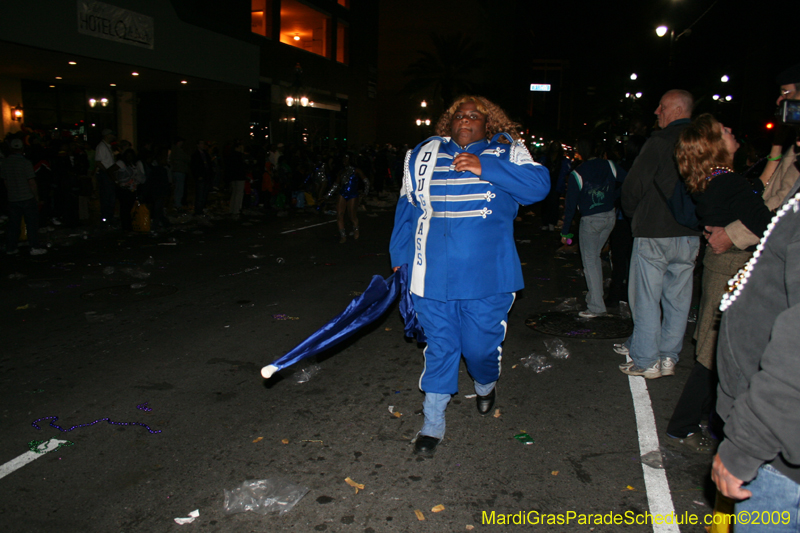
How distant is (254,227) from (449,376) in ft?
36.7

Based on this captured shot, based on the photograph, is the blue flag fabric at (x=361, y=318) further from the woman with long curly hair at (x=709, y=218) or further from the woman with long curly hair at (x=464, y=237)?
the woman with long curly hair at (x=709, y=218)

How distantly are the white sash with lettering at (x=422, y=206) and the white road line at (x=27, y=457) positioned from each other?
250cm

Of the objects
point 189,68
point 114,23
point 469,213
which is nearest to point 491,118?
point 469,213

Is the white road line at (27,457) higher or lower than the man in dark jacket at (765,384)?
lower

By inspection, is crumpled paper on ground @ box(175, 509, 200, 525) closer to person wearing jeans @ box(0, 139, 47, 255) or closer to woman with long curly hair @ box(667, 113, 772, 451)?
woman with long curly hair @ box(667, 113, 772, 451)

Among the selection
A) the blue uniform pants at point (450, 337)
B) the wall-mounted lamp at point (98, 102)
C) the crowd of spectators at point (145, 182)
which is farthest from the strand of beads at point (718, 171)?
the wall-mounted lamp at point (98, 102)

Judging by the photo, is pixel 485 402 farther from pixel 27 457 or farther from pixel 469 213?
pixel 27 457

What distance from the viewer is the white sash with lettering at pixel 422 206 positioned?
3.51 metres

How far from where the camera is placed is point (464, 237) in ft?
11.5

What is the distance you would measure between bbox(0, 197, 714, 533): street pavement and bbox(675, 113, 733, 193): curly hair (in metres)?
1.72

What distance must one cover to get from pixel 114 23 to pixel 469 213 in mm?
16205

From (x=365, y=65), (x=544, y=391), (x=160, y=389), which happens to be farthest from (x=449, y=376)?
(x=365, y=65)

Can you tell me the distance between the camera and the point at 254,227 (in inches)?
549

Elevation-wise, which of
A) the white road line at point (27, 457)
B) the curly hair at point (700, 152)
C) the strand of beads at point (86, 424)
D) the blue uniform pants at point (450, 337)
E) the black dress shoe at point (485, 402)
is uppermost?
the curly hair at point (700, 152)
